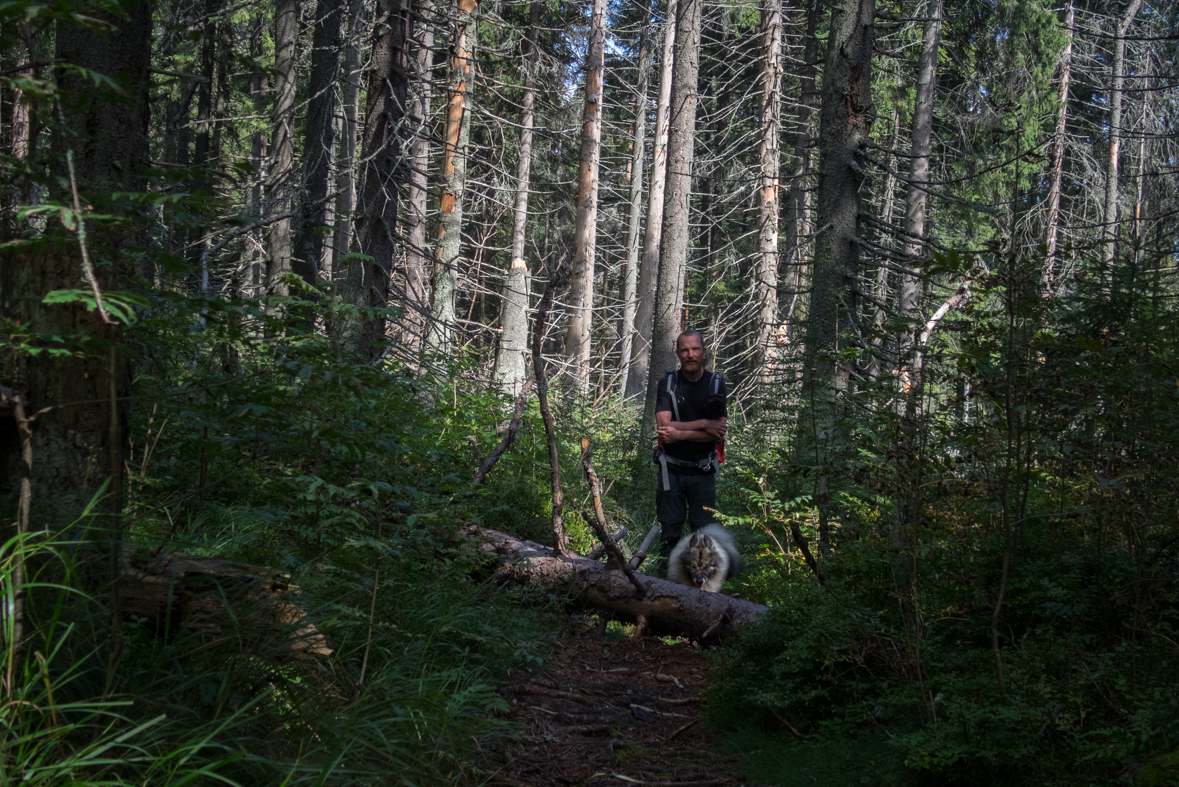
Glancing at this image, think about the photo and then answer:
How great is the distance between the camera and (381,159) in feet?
25.8

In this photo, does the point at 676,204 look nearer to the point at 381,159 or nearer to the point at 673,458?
the point at 381,159

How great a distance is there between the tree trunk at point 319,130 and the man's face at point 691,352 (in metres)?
4.48

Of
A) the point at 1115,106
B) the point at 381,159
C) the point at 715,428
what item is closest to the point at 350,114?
the point at 381,159

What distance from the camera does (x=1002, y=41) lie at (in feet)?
69.5

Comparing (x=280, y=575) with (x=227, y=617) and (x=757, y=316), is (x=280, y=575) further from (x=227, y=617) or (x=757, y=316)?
(x=757, y=316)

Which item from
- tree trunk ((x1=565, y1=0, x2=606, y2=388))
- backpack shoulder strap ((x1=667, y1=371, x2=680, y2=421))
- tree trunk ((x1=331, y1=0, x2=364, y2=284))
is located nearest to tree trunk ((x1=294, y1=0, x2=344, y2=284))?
tree trunk ((x1=331, y1=0, x2=364, y2=284))

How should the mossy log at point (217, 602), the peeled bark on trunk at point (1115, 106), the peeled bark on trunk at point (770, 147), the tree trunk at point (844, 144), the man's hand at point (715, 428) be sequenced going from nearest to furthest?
the mossy log at point (217, 602) → the man's hand at point (715, 428) → the tree trunk at point (844, 144) → the peeled bark on trunk at point (770, 147) → the peeled bark on trunk at point (1115, 106)

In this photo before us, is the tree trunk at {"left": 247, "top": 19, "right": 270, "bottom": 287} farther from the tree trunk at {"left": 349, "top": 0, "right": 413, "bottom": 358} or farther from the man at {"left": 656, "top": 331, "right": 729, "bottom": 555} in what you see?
the man at {"left": 656, "top": 331, "right": 729, "bottom": 555}

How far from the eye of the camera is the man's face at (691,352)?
23.9 feet

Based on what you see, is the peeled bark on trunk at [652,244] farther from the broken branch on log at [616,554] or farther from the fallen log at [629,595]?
the broken branch on log at [616,554]

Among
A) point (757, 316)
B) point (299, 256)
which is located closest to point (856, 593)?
point (299, 256)

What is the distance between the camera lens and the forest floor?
3818mm

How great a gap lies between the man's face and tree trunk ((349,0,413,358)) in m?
2.93

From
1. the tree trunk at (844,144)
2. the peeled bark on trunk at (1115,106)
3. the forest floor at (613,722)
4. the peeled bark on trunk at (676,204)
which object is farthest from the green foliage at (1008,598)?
the peeled bark on trunk at (1115,106)
